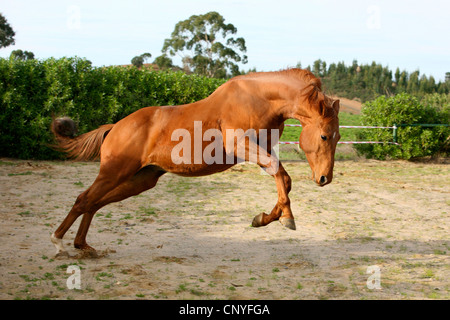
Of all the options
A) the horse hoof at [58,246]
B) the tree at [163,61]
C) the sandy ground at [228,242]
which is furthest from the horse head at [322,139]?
the tree at [163,61]

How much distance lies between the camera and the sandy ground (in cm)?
489

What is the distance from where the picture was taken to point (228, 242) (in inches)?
272

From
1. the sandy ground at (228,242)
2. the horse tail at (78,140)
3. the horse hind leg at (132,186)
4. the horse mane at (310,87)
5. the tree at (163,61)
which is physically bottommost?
the sandy ground at (228,242)

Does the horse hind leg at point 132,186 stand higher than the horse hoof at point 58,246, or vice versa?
the horse hind leg at point 132,186

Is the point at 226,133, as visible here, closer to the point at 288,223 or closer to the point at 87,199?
the point at 288,223

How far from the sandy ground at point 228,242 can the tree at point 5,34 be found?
1623 inches

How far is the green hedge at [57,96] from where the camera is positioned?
1377cm

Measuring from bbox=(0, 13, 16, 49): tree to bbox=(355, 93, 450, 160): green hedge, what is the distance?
4192 cm

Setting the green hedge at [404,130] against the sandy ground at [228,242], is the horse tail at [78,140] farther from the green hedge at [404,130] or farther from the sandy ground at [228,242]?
the green hedge at [404,130]

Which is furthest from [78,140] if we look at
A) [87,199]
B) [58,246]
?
[58,246]

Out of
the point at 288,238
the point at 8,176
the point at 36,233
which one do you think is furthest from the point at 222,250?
the point at 8,176

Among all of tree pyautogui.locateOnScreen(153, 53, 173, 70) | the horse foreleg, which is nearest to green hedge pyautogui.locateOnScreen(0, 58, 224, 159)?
the horse foreleg

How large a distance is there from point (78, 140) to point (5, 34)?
158ft
